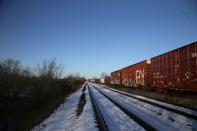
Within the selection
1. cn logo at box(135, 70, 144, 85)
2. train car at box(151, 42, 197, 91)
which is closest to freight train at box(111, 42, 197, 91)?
train car at box(151, 42, 197, 91)

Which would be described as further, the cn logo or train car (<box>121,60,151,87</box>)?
the cn logo

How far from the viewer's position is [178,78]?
70.9ft

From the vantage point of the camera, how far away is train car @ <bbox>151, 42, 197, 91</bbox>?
62.2 feet

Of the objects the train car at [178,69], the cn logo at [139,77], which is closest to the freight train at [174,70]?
the train car at [178,69]

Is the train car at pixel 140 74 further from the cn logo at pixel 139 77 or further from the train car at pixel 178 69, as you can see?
the train car at pixel 178 69

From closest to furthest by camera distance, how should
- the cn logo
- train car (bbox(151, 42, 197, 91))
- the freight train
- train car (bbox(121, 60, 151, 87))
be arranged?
train car (bbox(151, 42, 197, 91))
the freight train
train car (bbox(121, 60, 151, 87))
the cn logo

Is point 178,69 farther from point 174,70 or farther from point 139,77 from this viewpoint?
point 139,77

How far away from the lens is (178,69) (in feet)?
71.1

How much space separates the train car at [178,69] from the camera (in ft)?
62.2

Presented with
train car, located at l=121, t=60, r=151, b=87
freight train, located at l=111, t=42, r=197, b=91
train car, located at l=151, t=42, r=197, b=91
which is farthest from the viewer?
train car, located at l=121, t=60, r=151, b=87

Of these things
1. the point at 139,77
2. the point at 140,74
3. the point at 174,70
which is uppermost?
the point at 140,74

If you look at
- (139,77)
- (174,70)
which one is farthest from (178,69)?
(139,77)

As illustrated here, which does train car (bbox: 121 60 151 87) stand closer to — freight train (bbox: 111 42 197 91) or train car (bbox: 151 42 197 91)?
freight train (bbox: 111 42 197 91)

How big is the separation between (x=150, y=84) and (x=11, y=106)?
57.1ft
